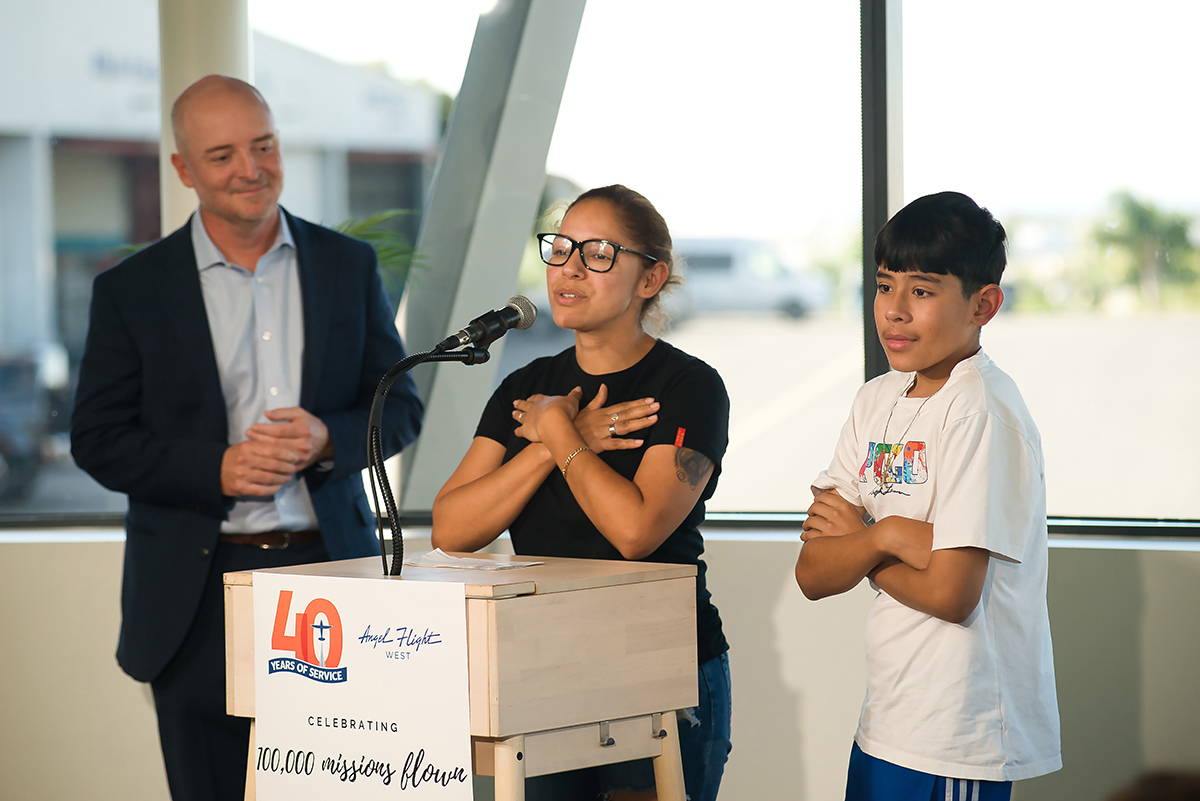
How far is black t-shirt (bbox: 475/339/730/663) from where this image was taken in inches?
71.1

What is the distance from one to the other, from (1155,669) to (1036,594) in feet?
4.50

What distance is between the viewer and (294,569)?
151cm

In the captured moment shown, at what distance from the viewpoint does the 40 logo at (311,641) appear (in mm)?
1427

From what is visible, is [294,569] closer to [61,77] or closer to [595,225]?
[595,225]

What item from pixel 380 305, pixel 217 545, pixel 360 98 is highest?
pixel 360 98

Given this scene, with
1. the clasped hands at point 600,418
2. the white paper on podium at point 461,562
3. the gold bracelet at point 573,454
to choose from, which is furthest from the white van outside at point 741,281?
the white paper on podium at point 461,562

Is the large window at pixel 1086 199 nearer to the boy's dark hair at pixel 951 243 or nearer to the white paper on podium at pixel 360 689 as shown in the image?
the boy's dark hair at pixel 951 243

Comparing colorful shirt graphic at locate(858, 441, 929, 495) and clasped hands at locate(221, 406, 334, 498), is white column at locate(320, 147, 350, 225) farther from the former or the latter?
colorful shirt graphic at locate(858, 441, 929, 495)

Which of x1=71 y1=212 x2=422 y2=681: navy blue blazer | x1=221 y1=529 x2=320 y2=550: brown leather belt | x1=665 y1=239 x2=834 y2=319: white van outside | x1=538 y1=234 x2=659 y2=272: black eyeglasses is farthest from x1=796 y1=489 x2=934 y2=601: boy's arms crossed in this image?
x1=665 y1=239 x2=834 y2=319: white van outside

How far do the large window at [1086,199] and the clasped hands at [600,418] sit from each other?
5.37 feet

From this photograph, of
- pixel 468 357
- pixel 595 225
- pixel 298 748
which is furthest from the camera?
pixel 595 225

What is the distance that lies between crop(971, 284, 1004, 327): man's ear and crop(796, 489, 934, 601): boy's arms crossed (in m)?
0.33

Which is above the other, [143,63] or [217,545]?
[143,63]

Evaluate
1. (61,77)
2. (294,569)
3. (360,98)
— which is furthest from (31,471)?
(294,569)
